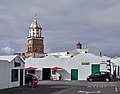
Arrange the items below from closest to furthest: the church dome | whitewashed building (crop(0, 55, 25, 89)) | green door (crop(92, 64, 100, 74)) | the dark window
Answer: whitewashed building (crop(0, 55, 25, 89))
the dark window
green door (crop(92, 64, 100, 74))
the church dome

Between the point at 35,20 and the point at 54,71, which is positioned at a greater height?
the point at 35,20

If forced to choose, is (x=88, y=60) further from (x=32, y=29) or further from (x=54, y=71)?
(x=32, y=29)

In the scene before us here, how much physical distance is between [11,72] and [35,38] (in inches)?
2492

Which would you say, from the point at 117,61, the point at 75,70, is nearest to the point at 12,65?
the point at 75,70

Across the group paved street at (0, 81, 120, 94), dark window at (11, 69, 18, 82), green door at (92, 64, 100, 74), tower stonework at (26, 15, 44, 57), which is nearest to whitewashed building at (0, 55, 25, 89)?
dark window at (11, 69, 18, 82)

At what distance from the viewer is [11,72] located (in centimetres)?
3691

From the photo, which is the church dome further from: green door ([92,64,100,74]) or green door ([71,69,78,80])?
green door ([92,64,100,74])

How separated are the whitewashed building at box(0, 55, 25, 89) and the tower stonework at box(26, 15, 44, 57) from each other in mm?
58522

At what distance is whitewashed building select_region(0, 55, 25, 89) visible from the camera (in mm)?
34219

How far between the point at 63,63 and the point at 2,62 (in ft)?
75.8

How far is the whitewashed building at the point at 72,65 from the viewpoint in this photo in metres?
54.7

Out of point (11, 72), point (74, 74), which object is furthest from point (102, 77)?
point (11, 72)

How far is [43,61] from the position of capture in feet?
187

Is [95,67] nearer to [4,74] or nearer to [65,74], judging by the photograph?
[65,74]
